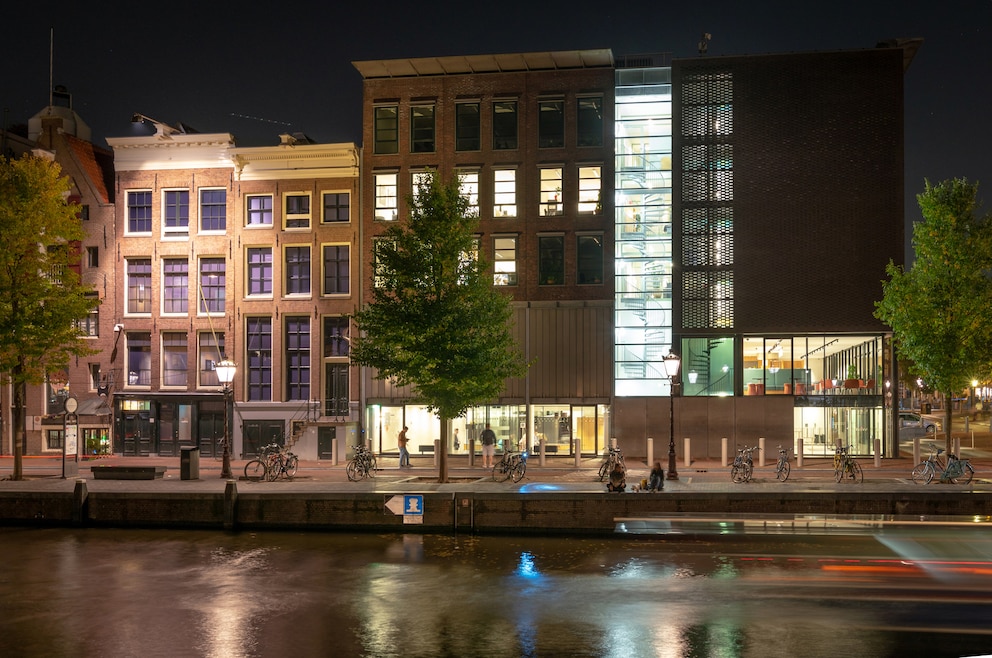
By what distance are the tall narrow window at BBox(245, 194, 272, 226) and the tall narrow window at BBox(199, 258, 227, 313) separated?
8.32ft

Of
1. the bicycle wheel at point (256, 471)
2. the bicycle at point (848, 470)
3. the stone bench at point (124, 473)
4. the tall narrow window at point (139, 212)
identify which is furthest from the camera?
the tall narrow window at point (139, 212)

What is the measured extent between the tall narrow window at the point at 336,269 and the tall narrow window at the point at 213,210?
18.5 ft

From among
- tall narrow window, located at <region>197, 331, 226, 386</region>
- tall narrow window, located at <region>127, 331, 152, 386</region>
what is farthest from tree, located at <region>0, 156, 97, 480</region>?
tall narrow window, located at <region>127, 331, 152, 386</region>

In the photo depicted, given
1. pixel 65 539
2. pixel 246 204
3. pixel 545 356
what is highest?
pixel 246 204

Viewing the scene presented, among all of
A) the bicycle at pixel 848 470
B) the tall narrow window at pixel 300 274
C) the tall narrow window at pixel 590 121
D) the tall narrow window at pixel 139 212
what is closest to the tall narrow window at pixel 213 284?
the tall narrow window at pixel 300 274

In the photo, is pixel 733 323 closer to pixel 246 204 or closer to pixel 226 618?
pixel 246 204

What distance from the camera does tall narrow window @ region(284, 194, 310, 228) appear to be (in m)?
46.6

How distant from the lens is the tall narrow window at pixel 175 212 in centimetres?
4731

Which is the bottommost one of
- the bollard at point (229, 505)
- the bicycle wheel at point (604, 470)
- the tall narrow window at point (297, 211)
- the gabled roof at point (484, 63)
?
the bollard at point (229, 505)

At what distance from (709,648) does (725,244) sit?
31976 mm

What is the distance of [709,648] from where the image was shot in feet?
49.9

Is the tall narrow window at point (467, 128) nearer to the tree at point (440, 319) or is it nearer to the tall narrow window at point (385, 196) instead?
the tall narrow window at point (385, 196)

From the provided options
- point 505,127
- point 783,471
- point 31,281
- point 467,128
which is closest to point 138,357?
point 31,281

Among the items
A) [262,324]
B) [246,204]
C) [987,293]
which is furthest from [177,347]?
[987,293]
